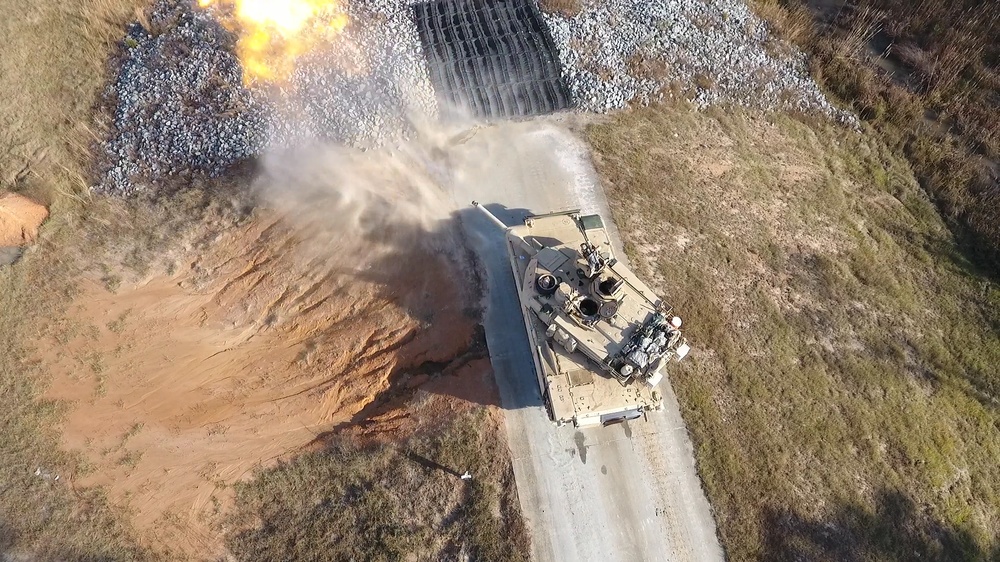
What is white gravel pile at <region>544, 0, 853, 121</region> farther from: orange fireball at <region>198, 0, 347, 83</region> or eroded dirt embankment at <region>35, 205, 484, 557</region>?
eroded dirt embankment at <region>35, 205, 484, 557</region>

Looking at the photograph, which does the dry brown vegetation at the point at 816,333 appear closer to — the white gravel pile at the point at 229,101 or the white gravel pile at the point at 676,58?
the white gravel pile at the point at 676,58

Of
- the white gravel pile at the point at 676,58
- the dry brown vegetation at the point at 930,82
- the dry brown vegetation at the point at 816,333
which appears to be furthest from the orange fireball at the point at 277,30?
the dry brown vegetation at the point at 930,82

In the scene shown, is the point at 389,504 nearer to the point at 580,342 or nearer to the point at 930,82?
the point at 580,342

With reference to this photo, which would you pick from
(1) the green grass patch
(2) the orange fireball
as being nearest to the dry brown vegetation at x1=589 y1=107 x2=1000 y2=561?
(1) the green grass patch

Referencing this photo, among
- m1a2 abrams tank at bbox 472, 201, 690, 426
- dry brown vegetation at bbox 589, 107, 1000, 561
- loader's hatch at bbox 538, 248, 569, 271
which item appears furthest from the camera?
dry brown vegetation at bbox 589, 107, 1000, 561

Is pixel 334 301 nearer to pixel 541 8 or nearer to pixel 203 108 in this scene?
pixel 203 108

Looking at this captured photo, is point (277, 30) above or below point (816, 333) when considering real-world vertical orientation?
above

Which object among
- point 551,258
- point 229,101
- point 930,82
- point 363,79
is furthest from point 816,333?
point 229,101
